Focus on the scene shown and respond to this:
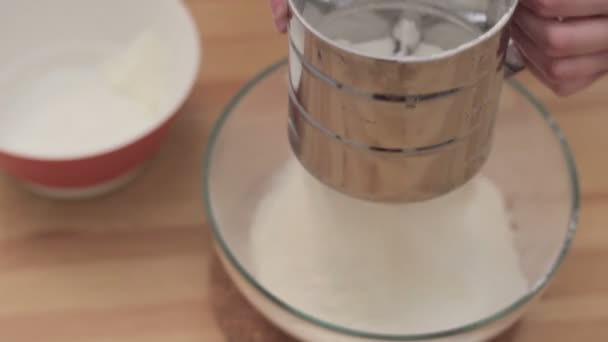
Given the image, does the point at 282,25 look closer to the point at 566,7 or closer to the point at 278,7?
the point at 278,7

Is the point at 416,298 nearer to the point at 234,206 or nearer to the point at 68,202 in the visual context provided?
the point at 234,206

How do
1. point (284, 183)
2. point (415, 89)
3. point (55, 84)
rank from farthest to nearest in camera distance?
point (55, 84)
point (284, 183)
point (415, 89)

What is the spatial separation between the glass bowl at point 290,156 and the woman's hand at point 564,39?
0.54 ft

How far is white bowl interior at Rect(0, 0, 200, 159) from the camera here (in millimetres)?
907

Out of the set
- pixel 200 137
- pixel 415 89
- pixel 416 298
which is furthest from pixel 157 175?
pixel 415 89

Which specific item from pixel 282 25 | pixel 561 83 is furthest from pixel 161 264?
pixel 561 83

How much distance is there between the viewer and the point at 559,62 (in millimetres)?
623

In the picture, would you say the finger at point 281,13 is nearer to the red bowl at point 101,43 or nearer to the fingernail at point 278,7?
the fingernail at point 278,7

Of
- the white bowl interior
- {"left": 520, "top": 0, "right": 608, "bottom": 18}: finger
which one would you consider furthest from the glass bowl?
{"left": 520, "top": 0, "right": 608, "bottom": 18}: finger

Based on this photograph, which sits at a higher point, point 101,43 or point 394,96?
point 394,96

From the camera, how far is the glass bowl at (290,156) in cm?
69

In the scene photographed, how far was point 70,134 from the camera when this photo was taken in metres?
0.87

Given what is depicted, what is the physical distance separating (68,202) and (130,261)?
0.37ft

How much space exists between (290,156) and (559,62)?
1.09ft
